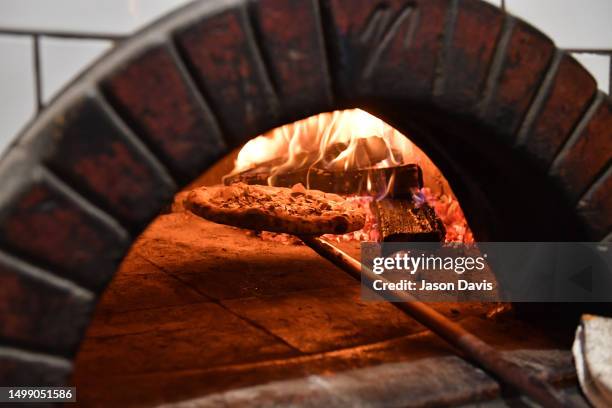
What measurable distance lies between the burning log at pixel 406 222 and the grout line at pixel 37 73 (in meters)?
1.85

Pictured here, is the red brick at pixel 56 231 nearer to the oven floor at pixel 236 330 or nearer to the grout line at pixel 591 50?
the oven floor at pixel 236 330

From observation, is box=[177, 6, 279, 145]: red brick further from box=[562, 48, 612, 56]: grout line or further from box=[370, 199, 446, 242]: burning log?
box=[370, 199, 446, 242]: burning log

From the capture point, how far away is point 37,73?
118 cm

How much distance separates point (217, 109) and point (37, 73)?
38cm

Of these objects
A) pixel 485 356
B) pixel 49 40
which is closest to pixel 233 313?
pixel 485 356

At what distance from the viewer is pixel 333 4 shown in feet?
4.13

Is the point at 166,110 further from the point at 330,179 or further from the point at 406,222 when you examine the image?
the point at 330,179

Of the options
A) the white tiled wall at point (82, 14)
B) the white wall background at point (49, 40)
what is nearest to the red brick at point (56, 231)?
the white wall background at point (49, 40)

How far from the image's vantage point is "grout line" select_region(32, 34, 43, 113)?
3.85ft

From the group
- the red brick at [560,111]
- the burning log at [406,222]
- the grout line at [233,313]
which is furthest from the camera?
the burning log at [406,222]

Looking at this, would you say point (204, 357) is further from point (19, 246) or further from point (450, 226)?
point (450, 226)

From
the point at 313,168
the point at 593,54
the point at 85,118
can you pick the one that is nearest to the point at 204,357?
the point at 85,118

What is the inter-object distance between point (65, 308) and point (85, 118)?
38cm

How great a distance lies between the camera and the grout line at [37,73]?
1.17 metres
